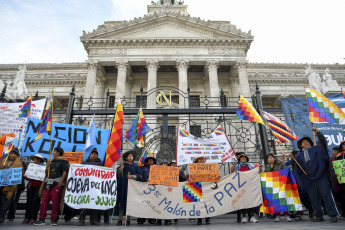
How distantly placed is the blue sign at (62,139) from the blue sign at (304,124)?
21.1ft

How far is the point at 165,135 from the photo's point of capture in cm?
729

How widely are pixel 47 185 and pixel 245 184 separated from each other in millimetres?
4358

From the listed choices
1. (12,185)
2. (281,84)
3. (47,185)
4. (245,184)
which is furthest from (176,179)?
(281,84)

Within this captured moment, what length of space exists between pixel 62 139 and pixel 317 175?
689 cm

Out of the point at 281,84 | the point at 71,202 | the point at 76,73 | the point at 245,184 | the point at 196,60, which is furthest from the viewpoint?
the point at 76,73

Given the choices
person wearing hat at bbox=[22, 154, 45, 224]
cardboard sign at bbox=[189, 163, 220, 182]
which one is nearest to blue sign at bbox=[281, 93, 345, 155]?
cardboard sign at bbox=[189, 163, 220, 182]

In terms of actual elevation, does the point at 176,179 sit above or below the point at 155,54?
below

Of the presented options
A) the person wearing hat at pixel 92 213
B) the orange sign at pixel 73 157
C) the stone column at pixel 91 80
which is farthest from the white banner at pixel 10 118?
the stone column at pixel 91 80

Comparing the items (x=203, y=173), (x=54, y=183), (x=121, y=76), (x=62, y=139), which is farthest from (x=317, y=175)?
(x=121, y=76)

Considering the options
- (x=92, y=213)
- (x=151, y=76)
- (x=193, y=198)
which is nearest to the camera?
(x=92, y=213)

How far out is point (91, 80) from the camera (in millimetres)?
22484

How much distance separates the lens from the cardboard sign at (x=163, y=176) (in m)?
4.71

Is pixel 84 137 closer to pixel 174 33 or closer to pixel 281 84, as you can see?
pixel 174 33

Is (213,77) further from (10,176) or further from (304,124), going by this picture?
(10,176)
